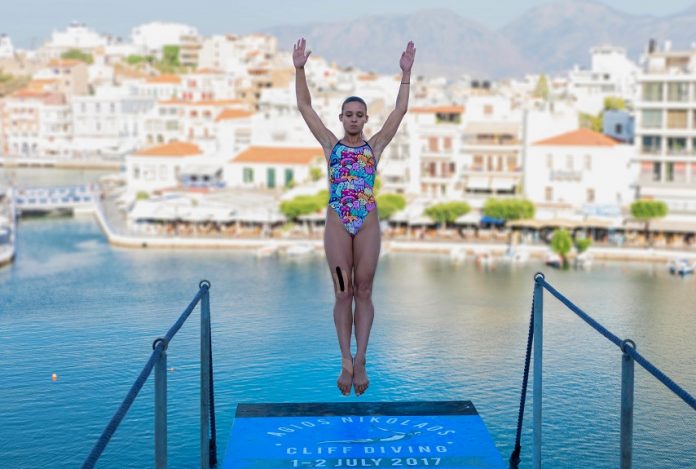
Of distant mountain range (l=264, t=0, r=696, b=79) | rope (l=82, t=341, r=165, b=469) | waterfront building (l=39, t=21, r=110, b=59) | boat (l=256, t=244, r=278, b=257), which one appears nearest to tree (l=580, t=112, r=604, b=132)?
boat (l=256, t=244, r=278, b=257)

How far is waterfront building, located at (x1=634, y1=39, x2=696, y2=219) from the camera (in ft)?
97.2

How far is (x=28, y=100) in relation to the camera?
2311 inches

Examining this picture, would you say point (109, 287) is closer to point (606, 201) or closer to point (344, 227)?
point (606, 201)

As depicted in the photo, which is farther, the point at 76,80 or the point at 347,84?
the point at 76,80

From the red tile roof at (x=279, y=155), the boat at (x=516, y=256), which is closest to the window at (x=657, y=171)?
the boat at (x=516, y=256)

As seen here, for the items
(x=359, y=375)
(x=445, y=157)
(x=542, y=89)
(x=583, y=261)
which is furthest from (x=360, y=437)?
(x=542, y=89)

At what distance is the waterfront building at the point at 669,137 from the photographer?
29.6 meters

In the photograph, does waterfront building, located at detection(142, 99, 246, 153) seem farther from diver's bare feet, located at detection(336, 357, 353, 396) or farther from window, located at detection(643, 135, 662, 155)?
diver's bare feet, located at detection(336, 357, 353, 396)

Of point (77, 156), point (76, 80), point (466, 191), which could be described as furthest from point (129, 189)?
point (76, 80)

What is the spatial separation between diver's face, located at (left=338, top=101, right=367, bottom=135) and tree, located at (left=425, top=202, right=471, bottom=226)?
24.6m

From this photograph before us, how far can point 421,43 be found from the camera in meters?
170

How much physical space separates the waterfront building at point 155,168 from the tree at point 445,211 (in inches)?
388

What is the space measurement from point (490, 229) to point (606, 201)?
9.82 feet

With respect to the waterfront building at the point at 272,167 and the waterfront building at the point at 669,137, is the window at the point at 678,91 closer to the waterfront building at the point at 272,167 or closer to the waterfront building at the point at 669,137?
the waterfront building at the point at 669,137
